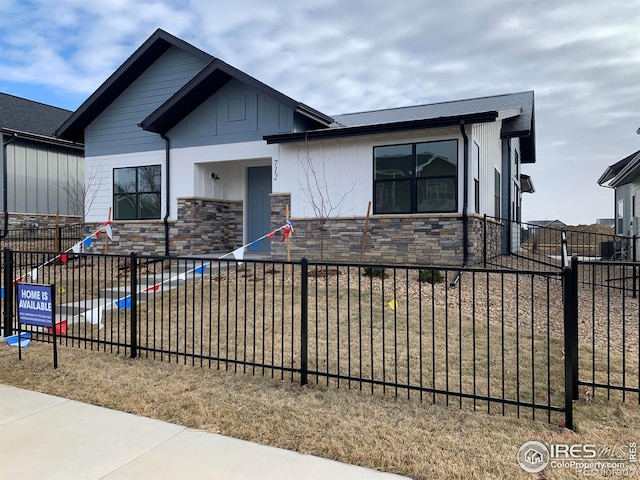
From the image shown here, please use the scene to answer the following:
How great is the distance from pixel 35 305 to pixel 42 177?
16.2 metres

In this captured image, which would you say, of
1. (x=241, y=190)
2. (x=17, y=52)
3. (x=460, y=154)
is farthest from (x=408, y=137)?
(x=17, y=52)

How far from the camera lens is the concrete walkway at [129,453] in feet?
9.33

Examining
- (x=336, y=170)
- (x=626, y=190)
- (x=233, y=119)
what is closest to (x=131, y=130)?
(x=233, y=119)

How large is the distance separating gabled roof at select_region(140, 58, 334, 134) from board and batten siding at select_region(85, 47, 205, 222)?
99 centimetres

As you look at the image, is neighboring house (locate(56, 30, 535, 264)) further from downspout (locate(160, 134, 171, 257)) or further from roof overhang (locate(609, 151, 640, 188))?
roof overhang (locate(609, 151, 640, 188))

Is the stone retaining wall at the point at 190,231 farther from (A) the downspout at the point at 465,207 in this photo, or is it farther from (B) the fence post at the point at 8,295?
(A) the downspout at the point at 465,207

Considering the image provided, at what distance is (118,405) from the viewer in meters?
3.95

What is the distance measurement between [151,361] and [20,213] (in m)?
16.0

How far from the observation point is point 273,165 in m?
12.3

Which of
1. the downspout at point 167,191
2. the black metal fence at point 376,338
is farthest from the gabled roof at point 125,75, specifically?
the black metal fence at point 376,338

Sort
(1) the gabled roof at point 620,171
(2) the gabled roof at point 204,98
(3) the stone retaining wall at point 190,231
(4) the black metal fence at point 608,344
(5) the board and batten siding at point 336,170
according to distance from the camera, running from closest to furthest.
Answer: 1. (4) the black metal fence at point 608,344
2. (5) the board and batten siding at point 336,170
3. (2) the gabled roof at point 204,98
4. (3) the stone retaining wall at point 190,231
5. (1) the gabled roof at point 620,171

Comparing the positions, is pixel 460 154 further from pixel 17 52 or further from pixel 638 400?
pixel 17 52

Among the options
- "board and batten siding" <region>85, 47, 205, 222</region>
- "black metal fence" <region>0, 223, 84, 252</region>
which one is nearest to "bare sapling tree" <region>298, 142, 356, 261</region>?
"board and batten siding" <region>85, 47, 205, 222</region>

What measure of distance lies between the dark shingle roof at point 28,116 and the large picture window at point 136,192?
6.49m
